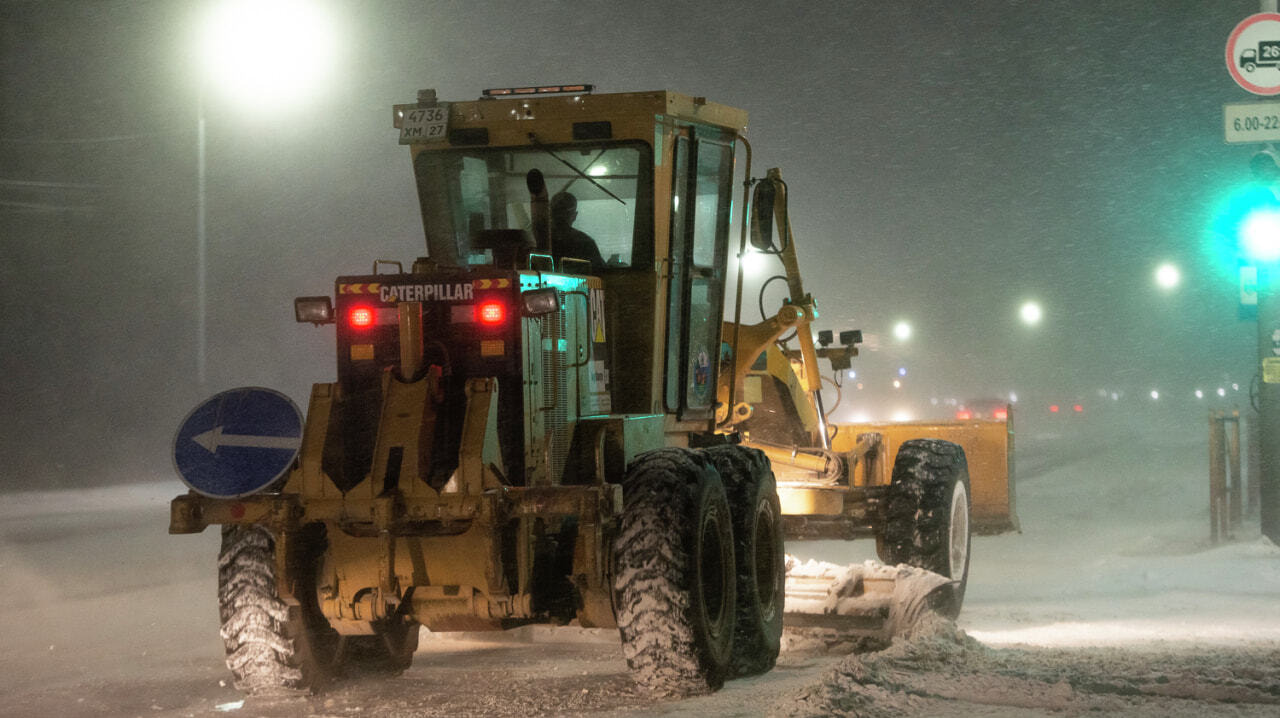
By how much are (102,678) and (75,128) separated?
89.8 feet

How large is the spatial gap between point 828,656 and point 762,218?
308 centimetres

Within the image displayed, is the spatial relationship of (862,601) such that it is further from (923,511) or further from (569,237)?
(569,237)

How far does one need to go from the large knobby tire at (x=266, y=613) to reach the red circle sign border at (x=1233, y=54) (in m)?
12.2

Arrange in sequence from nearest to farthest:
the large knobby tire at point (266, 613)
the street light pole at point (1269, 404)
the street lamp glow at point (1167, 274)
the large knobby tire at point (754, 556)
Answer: the large knobby tire at point (266, 613) → the large knobby tire at point (754, 556) → the street light pole at point (1269, 404) → the street lamp glow at point (1167, 274)

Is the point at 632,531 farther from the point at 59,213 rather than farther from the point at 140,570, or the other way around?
the point at 59,213

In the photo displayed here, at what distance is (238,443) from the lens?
7578 millimetres

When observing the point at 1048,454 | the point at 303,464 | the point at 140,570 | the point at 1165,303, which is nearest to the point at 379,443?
the point at 303,464

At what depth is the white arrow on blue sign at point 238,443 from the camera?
750 centimetres

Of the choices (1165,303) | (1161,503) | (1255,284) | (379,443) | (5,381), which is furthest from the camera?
(1165,303)

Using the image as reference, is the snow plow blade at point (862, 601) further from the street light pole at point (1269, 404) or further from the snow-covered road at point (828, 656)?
the street light pole at point (1269, 404)

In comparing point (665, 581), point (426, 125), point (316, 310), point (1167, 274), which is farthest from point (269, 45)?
point (1167, 274)

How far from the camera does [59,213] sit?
1280 inches

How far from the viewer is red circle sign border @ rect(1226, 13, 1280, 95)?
51.6 feet

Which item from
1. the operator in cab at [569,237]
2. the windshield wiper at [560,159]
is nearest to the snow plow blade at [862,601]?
the operator in cab at [569,237]
